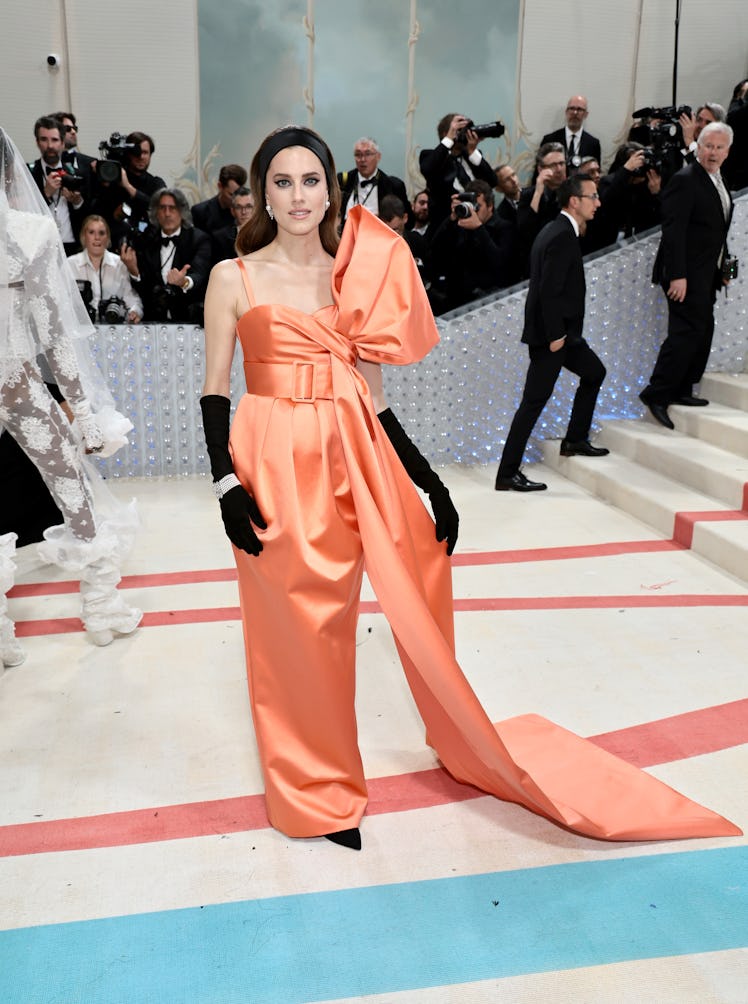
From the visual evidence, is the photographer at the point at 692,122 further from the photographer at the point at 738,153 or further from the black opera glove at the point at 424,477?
the black opera glove at the point at 424,477

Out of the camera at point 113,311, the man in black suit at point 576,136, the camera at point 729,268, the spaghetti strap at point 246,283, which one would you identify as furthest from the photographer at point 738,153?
the spaghetti strap at point 246,283

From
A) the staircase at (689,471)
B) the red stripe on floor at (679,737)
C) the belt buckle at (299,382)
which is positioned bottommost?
the red stripe on floor at (679,737)

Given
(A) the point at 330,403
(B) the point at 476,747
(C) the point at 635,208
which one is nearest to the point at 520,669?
(B) the point at 476,747

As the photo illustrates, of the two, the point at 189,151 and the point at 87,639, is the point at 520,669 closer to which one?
the point at 87,639

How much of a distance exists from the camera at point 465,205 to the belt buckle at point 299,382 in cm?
414

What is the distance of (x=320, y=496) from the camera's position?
222cm

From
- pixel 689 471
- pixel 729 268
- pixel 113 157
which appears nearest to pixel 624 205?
pixel 729 268

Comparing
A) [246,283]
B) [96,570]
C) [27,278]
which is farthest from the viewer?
[96,570]

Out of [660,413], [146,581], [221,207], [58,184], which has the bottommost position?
[146,581]

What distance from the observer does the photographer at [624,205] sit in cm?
657

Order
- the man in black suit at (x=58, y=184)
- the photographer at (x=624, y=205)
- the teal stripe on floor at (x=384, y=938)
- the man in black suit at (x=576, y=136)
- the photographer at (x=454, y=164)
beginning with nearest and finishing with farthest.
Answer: the teal stripe on floor at (x=384, y=938) → the man in black suit at (x=58, y=184) → the photographer at (x=454, y=164) → the photographer at (x=624, y=205) → the man in black suit at (x=576, y=136)

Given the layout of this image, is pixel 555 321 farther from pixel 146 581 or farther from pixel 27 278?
pixel 27 278

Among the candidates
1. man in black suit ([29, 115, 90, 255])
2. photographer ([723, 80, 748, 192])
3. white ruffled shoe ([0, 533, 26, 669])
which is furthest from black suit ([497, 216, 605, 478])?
white ruffled shoe ([0, 533, 26, 669])

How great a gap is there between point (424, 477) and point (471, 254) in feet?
13.8
